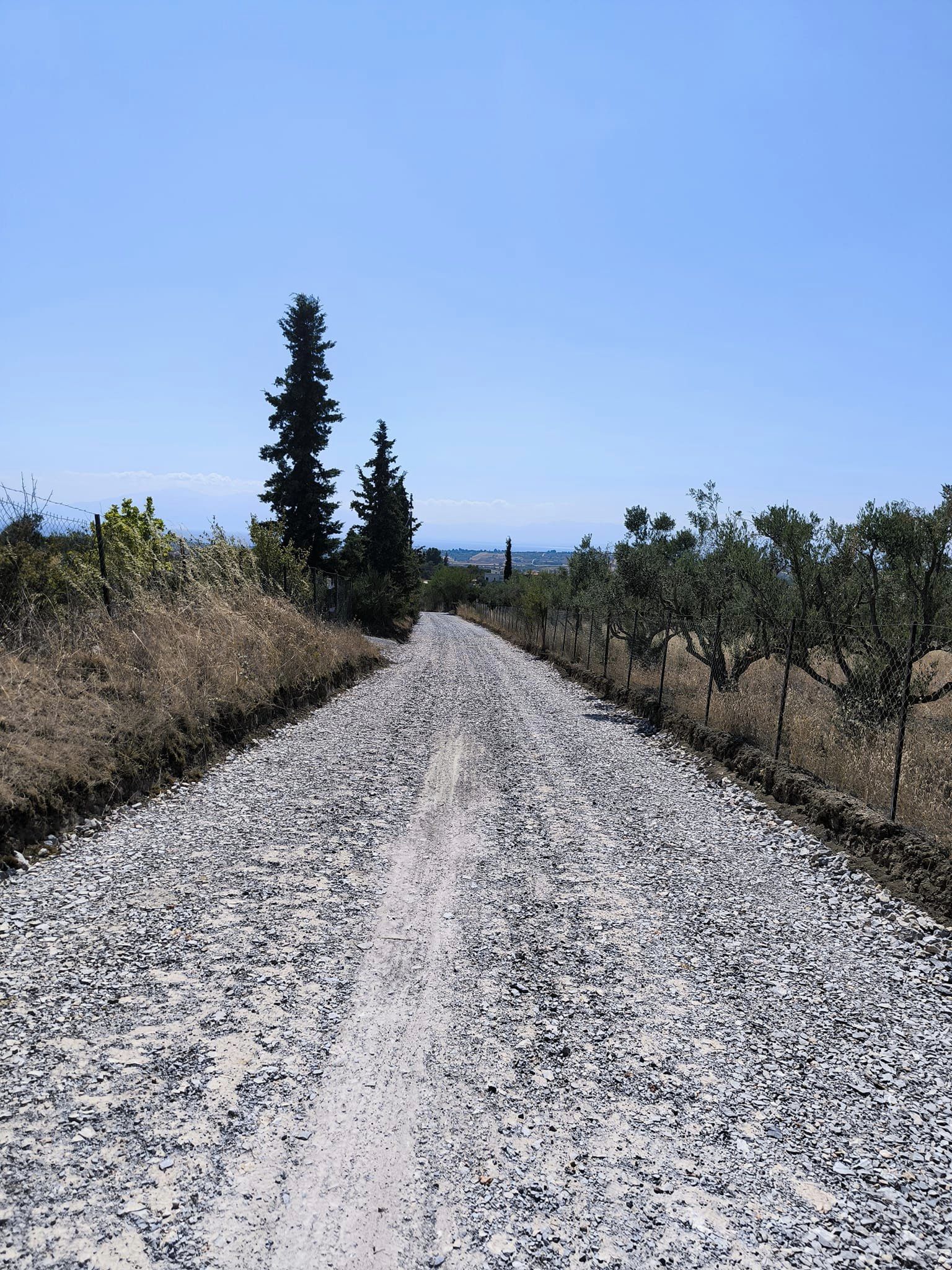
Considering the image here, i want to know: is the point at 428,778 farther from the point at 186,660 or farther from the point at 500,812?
the point at 186,660

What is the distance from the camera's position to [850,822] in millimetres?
6832

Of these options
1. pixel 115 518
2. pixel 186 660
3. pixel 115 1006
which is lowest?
pixel 115 1006

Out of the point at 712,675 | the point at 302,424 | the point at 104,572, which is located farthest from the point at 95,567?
the point at 302,424

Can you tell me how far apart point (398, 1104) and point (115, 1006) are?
1639mm

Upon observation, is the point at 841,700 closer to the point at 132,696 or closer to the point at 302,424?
the point at 132,696

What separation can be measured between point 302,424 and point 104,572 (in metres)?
19.8

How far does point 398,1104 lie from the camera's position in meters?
3.23

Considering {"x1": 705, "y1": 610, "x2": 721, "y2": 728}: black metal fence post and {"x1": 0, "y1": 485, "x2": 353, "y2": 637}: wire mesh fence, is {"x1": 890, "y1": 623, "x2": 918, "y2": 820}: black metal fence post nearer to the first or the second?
{"x1": 705, "y1": 610, "x2": 721, "y2": 728}: black metal fence post

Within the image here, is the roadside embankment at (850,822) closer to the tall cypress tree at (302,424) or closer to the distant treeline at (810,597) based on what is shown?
the distant treeline at (810,597)

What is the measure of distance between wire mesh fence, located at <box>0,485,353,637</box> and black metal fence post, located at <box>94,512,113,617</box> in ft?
0.05

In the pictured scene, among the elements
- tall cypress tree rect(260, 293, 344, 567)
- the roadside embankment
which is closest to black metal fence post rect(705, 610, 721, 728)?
the roadside embankment

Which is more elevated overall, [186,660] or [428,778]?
[186,660]

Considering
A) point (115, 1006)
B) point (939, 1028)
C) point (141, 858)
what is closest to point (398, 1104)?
point (115, 1006)

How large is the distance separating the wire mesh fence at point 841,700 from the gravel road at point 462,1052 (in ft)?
4.23
